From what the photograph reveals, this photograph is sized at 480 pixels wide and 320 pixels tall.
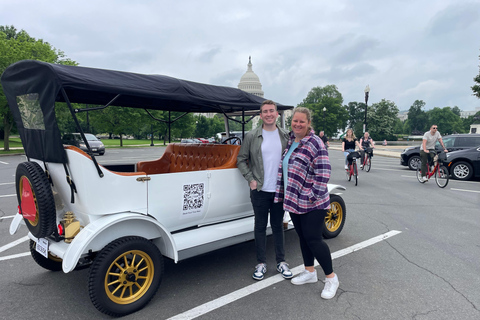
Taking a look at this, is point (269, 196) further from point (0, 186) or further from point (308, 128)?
point (0, 186)

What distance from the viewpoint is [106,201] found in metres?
2.88

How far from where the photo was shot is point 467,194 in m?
8.56

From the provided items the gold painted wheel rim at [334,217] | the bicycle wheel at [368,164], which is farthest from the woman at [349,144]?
the gold painted wheel rim at [334,217]

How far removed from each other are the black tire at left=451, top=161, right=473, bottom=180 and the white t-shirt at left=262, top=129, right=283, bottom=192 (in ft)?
35.4

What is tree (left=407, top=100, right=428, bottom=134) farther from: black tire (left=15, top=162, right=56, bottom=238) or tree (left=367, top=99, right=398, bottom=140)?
black tire (left=15, top=162, right=56, bottom=238)

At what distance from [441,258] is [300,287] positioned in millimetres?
2103

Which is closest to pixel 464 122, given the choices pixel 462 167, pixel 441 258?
pixel 462 167

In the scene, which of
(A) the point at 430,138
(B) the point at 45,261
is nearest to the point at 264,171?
(B) the point at 45,261

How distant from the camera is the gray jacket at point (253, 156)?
3.49 metres

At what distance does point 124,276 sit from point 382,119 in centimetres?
7178

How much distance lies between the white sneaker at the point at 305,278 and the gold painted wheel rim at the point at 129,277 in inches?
58.8

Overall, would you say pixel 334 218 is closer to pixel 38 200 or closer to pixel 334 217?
pixel 334 217

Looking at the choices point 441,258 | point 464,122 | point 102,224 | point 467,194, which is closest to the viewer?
point 102,224

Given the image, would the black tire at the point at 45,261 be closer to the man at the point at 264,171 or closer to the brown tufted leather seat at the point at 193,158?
the brown tufted leather seat at the point at 193,158
